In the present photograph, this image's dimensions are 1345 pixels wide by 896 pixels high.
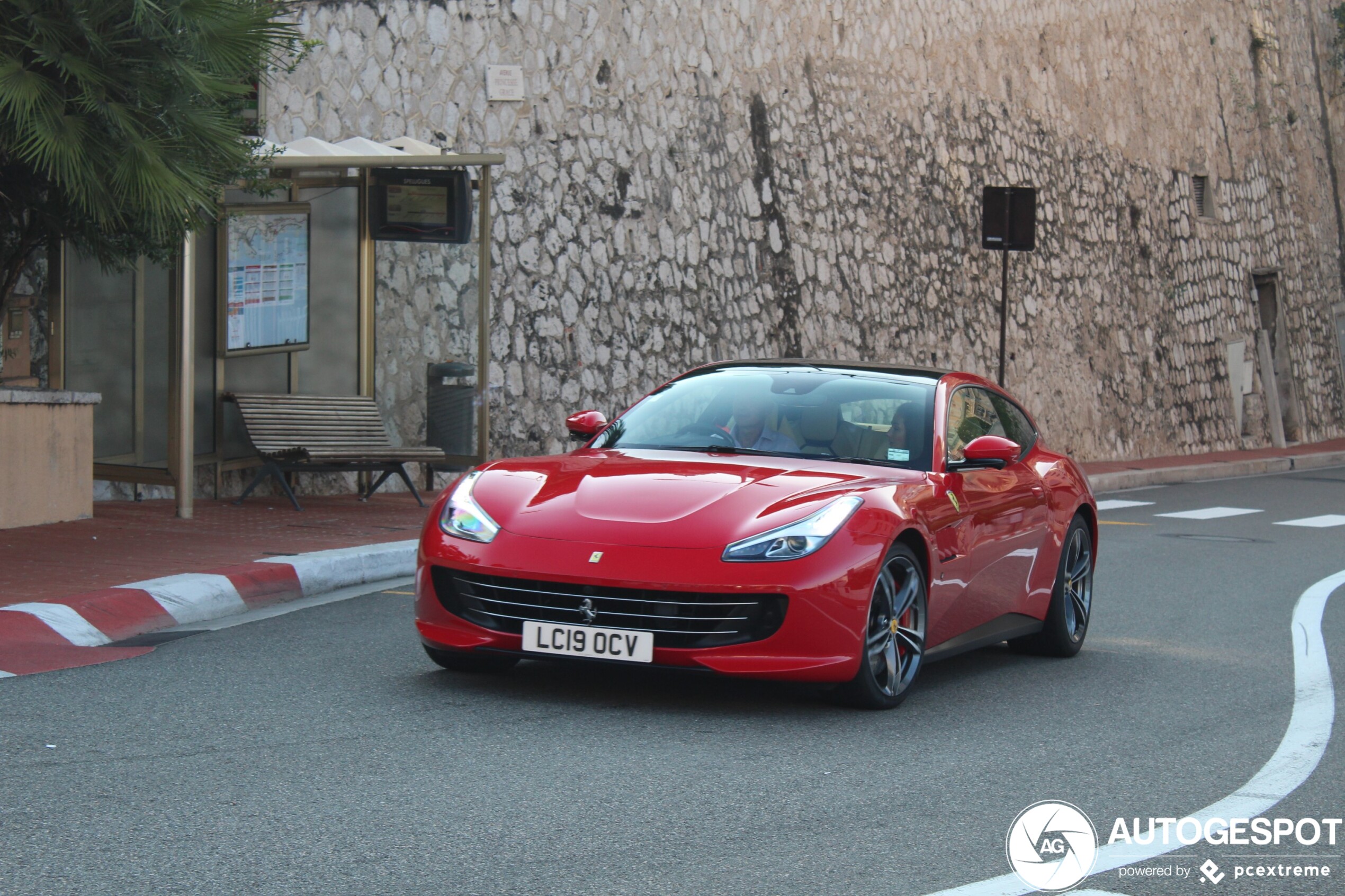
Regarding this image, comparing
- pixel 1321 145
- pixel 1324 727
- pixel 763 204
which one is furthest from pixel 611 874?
pixel 1321 145

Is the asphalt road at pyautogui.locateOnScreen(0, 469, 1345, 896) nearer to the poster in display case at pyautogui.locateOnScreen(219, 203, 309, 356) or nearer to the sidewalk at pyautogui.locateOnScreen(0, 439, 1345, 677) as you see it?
the sidewalk at pyautogui.locateOnScreen(0, 439, 1345, 677)

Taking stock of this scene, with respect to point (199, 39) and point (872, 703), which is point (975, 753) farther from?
point (199, 39)

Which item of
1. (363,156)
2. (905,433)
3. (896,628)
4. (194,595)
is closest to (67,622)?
(194,595)

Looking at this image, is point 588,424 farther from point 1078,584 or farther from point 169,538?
point 169,538

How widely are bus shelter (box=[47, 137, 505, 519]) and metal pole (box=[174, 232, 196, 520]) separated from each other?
0.5 inches

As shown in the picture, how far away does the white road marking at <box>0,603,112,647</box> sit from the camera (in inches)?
270

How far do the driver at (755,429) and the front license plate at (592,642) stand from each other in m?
1.43

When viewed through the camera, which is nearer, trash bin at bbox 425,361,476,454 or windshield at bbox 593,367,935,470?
windshield at bbox 593,367,935,470

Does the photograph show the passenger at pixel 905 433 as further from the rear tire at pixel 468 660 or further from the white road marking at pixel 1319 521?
the white road marking at pixel 1319 521

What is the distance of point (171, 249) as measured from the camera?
397 inches

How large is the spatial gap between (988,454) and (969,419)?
59 cm

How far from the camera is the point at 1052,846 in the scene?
4.23 m

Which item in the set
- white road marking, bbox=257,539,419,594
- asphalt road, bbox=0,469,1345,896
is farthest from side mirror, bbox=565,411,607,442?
white road marking, bbox=257,539,419,594

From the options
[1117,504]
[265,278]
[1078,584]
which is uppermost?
[265,278]
